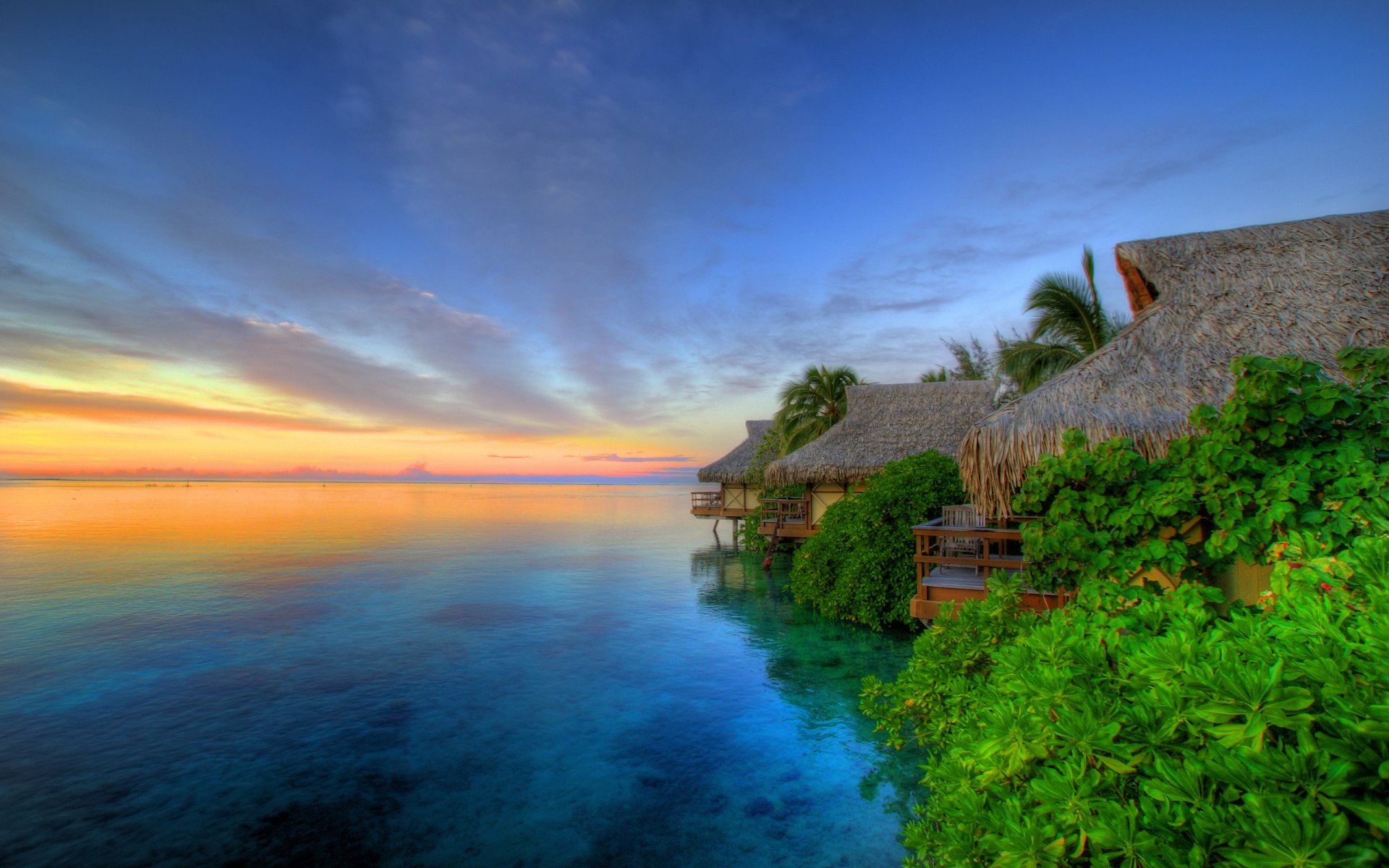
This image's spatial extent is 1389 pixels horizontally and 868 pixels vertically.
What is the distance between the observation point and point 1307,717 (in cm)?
124

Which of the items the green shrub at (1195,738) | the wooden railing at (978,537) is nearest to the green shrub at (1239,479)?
the green shrub at (1195,738)

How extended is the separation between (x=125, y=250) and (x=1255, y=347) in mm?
20972

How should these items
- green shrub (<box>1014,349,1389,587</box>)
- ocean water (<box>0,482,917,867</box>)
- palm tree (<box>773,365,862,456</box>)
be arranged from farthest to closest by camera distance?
palm tree (<box>773,365,862,456</box>) < ocean water (<box>0,482,917,867</box>) < green shrub (<box>1014,349,1389,587</box>)

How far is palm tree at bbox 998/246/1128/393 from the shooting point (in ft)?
45.1

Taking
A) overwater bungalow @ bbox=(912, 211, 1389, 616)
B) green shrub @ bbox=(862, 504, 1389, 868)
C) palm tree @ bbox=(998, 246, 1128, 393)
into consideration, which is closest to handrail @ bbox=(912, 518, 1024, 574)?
overwater bungalow @ bbox=(912, 211, 1389, 616)

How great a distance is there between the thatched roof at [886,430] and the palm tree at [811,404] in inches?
122

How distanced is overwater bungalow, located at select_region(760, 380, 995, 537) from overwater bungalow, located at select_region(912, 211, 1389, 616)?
8.90 meters

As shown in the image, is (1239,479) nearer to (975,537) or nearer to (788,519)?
(975,537)

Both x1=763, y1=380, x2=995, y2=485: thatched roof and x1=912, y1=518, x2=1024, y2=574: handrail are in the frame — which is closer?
x1=912, y1=518, x2=1024, y2=574: handrail

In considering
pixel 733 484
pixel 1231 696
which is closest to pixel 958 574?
pixel 1231 696

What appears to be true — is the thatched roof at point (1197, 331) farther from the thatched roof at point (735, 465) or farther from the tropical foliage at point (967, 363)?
the tropical foliage at point (967, 363)

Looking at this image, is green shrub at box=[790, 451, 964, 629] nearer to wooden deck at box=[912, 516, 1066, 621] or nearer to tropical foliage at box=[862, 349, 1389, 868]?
wooden deck at box=[912, 516, 1066, 621]

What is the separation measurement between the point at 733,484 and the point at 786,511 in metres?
5.97

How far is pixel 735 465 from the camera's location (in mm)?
24672
